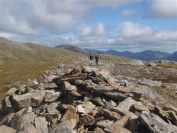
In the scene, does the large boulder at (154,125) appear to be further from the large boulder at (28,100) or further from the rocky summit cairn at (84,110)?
the large boulder at (28,100)

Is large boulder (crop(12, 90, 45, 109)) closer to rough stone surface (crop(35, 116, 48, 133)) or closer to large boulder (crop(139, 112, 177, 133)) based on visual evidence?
rough stone surface (crop(35, 116, 48, 133))

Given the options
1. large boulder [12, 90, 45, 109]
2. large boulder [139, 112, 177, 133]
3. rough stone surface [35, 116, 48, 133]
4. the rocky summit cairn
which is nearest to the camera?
large boulder [139, 112, 177, 133]

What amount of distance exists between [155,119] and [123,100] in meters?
5.47

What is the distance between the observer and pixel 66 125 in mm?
18422

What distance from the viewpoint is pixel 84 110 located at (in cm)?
2222

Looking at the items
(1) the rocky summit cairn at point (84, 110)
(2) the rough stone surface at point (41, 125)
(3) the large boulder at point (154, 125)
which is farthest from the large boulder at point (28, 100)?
(3) the large boulder at point (154, 125)

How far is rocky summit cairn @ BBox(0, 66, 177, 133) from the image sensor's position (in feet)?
62.4

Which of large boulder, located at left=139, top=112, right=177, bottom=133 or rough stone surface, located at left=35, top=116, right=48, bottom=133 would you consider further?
rough stone surface, located at left=35, top=116, right=48, bottom=133

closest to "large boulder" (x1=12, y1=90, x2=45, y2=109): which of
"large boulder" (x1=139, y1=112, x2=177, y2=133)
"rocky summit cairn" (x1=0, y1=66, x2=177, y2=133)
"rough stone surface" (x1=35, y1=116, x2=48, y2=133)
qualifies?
"rocky summit cairn" (x1=0, y1=66, x2=177, y2=133)

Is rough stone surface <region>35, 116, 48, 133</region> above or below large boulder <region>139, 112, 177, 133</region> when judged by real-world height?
below

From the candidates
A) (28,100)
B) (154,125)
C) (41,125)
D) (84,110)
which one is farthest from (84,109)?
(154,125)

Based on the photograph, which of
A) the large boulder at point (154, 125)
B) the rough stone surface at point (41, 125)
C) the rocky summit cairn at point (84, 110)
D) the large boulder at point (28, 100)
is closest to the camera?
the large boulder at point (154, 125)

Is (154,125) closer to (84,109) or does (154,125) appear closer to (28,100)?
(84,109)

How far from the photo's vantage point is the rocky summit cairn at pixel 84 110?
62.4ft
